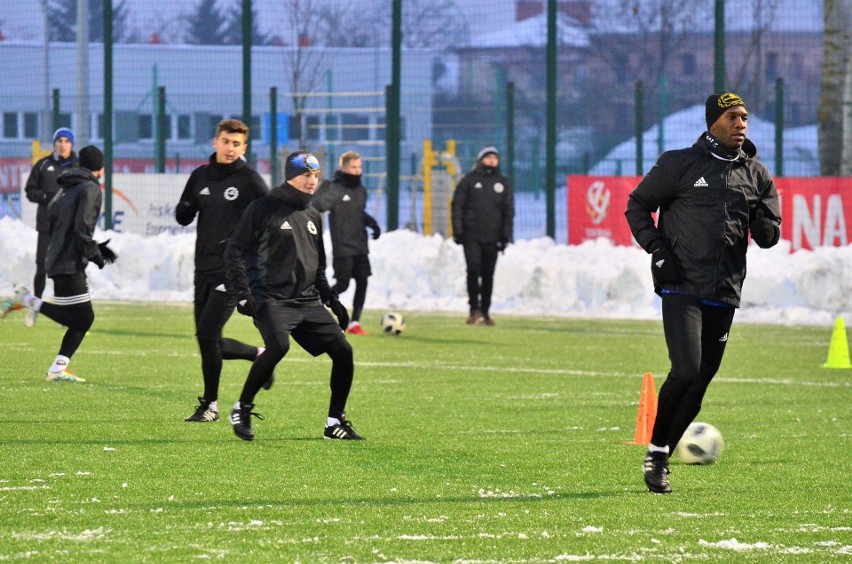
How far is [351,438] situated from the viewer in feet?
34.0

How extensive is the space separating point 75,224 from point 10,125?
69.3ft

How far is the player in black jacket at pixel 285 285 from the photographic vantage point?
33.6ft

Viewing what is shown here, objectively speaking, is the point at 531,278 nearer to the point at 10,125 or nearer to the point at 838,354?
the point at 838,354

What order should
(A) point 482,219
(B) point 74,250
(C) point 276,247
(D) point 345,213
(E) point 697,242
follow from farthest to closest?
(A) point 482,219 < (D) point 345,213 < (B) point 74,250 < (C) point 276,247 < (E) point 697,242

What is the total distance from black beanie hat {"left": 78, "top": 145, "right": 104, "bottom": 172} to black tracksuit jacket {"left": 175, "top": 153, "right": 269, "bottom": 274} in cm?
226

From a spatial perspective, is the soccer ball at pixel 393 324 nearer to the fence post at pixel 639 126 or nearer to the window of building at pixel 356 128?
the fence post at pixel 639 126

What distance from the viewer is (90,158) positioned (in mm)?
13438

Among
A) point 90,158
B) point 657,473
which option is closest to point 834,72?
point 90,158

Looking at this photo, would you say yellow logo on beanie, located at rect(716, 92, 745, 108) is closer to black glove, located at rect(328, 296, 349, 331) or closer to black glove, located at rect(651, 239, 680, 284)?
black glove, located at rect(651, 239, 680, 284)

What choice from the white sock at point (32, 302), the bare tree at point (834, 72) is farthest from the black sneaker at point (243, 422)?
the bare tree at point (834, 72)

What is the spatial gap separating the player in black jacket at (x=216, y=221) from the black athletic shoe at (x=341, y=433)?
3.41 ft

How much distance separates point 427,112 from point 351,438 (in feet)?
82.8

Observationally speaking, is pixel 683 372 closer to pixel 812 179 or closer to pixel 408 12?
pixel 812 179

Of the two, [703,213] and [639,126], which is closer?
[703,213]
